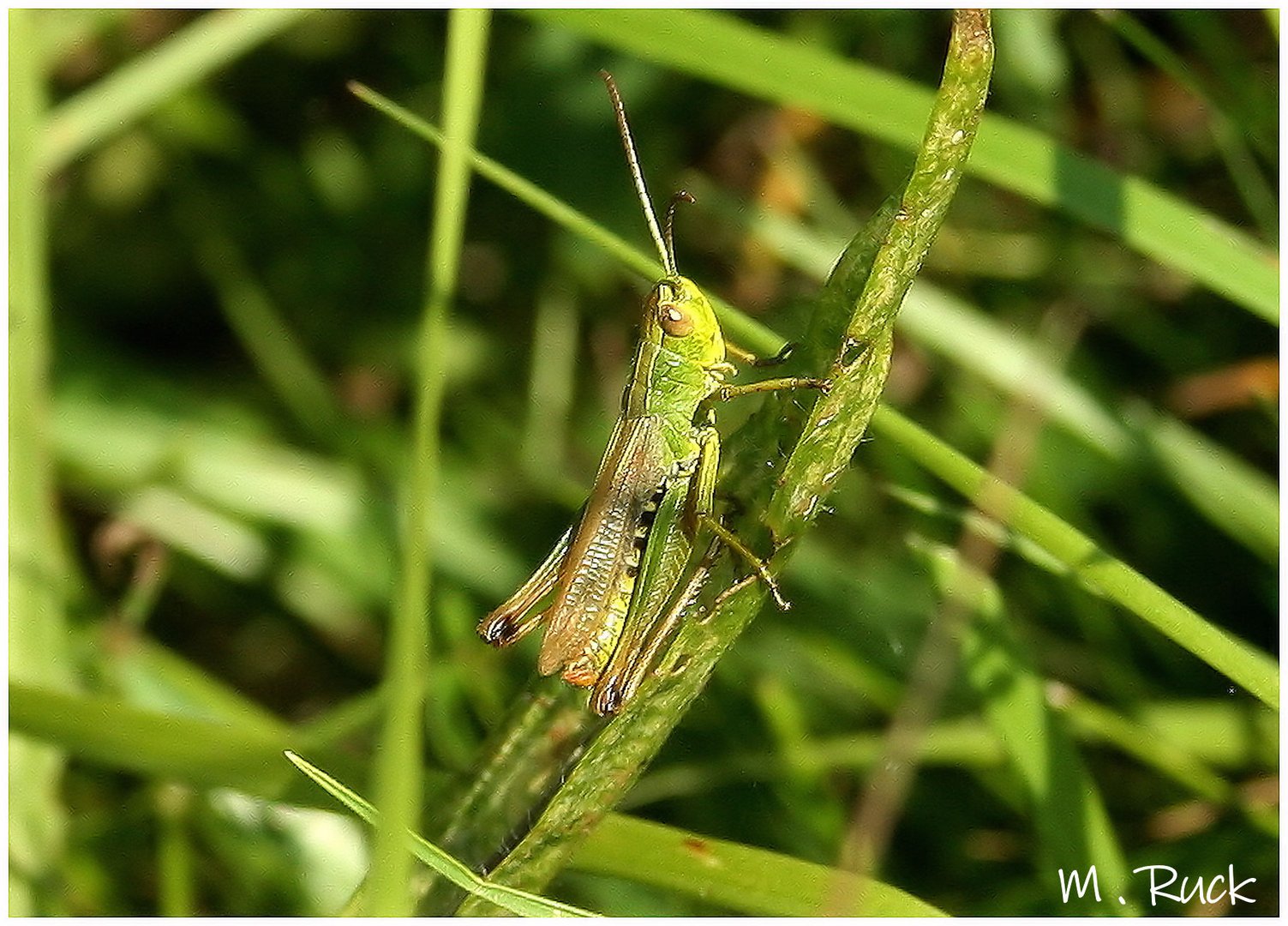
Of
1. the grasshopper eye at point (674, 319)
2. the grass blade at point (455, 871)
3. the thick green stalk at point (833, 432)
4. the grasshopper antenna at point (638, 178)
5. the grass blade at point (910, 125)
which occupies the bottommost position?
the grass blade at point (455, 871)

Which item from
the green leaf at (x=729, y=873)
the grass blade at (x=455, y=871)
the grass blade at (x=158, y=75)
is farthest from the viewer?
the grass blade at (x=158, y=75)

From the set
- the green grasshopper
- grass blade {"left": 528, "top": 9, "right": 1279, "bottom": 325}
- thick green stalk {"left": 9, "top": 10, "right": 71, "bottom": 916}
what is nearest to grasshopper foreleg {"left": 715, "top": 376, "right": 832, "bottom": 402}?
the green grasshopper

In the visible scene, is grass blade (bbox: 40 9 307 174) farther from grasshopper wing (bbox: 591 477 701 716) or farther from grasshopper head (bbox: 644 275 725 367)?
grasshopper wing (bbox: 591 477 701 716)

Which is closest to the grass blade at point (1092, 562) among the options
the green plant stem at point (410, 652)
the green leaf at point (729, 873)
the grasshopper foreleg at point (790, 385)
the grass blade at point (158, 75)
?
the grasshopper foreleg at point (790, 385)

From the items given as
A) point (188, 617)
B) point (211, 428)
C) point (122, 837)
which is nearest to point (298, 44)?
point (211, 428)

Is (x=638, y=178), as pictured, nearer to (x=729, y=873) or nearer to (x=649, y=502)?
(x=649, y=502)

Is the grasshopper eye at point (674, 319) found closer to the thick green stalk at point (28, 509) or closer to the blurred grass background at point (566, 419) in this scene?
the blurred grass background at point (566, 419)

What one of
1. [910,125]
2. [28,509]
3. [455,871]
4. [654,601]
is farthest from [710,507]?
[28,509]
